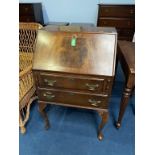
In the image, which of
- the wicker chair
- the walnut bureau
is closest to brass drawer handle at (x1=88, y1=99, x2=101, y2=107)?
the walnut bureau

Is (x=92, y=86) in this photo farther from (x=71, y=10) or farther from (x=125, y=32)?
(x=71, y=10)

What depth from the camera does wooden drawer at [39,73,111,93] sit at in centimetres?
112

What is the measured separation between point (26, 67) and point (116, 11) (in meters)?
1.89

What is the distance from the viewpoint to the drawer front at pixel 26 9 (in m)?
2.79

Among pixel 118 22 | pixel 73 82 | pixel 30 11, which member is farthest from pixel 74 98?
pixel 30 11

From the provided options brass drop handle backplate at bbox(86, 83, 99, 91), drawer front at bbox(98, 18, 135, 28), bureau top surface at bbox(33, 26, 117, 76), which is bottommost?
brass drop handle backplate at bbox(86, 83, 99, 91)

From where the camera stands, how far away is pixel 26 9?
2.83 m

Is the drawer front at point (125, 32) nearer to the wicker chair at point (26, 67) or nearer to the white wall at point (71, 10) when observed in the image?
the white wall at point (71, 10)

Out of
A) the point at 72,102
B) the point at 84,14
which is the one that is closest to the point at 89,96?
the point at 72,102

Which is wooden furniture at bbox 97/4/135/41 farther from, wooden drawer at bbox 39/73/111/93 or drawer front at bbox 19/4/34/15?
wooden drawer at bbox 39/73/111/93
